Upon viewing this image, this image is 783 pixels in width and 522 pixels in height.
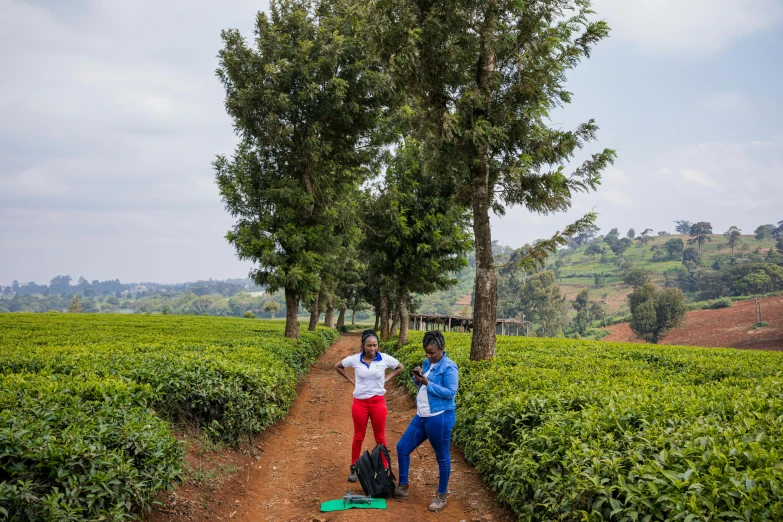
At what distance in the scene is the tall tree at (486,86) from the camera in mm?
10273

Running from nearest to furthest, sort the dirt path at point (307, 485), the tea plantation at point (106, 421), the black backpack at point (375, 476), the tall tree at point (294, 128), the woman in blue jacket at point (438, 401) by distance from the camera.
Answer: the tea plantation at point (106, 421)
the dirt path at point (307, 485)
the woman in blue jacket at point (438, 401)
the black backpack at point (375, 476)
the tall tree at point (294, 128)

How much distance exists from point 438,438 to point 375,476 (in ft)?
3.20

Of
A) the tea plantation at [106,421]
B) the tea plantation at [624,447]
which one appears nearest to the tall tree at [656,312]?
the tea plantation at [624,447]

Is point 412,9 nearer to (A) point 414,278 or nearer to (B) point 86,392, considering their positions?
(B) point 86,392

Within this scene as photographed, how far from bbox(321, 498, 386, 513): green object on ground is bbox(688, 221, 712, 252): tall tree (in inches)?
5602

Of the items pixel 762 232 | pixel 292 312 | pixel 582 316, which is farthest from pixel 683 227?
pixel 292 312

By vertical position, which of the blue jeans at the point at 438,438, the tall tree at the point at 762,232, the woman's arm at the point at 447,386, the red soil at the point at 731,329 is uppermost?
the tall tree at the point at 762,232

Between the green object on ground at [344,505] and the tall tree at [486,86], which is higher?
the tall tree at [486,86]

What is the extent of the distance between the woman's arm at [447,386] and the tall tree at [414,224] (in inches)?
516

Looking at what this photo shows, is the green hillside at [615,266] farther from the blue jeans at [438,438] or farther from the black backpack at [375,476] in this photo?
the blue jeans at [438,438]

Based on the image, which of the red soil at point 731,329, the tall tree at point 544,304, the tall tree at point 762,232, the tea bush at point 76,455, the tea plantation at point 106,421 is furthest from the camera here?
the tall tree at point 762,232

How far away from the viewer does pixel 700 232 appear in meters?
126

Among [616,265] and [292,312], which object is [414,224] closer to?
[292,312]

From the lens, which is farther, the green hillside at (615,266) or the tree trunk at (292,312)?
the green hillside at (615,266)
